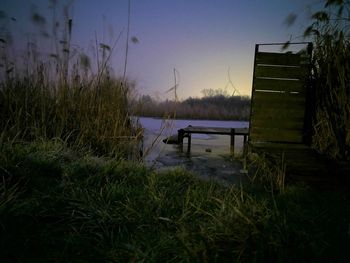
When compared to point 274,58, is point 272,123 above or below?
below

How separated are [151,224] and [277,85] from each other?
298 cm

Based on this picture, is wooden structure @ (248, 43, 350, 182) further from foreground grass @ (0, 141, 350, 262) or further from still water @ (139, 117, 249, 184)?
foreground grass @ (0, 141, 350, 262)

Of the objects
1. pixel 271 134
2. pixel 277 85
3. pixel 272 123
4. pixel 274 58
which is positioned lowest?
pixel 271 134

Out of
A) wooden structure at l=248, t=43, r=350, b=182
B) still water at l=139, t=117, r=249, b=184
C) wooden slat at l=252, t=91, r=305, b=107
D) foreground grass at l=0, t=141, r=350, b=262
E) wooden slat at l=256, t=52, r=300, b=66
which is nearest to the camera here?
foreground grass at l=0, t=141, r=350, b=262

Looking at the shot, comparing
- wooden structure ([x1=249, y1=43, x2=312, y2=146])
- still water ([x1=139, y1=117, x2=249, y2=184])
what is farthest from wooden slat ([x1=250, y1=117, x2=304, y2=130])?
still water ([x1=139, y1=117, x2=249, y2=184])

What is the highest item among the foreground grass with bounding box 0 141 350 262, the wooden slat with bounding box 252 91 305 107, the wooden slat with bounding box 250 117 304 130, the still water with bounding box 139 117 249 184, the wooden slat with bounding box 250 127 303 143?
the wooden slat with bounding box 252 91 305 107

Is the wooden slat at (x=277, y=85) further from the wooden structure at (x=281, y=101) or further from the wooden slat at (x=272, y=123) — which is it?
the wooden slat at (x=272, y=123)

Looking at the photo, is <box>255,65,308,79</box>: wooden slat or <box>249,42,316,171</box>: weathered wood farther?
<box>255,65,308,79</box>: wooden slat

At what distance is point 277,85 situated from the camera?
13.0 feet

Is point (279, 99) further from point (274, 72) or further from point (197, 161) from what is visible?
point (197, 161)

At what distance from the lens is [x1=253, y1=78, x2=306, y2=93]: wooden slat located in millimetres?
3910

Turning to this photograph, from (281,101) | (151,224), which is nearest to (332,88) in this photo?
(281,101)

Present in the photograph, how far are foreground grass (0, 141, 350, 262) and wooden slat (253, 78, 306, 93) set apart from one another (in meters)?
1.98

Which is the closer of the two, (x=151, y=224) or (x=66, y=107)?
(x=151, y=224)
